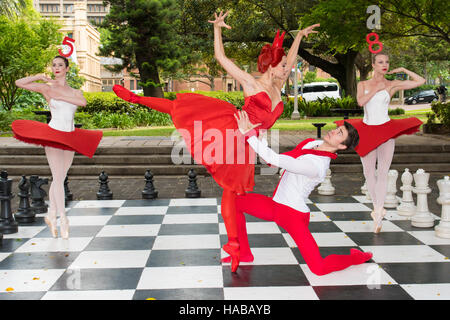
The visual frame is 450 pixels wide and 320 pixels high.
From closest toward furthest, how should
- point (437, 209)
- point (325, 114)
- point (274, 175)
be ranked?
point (437, 209) < point (274, 175) < point (325, 114)

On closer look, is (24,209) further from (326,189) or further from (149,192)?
(326,189)

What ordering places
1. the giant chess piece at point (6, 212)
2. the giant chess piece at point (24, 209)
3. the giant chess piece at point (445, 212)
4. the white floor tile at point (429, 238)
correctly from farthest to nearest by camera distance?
the giant chess piece at point (24, 209)
the giant chess piece at point (6, 212)
the giant chess piece at point (445, 212)
the white floor tile at point (429, 238)

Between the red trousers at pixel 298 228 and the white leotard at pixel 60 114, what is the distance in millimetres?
1841

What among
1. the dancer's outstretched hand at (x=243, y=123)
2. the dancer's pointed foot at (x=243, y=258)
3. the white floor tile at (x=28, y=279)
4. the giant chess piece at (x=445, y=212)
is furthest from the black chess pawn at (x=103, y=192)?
the giant chess piece at (x=445, y=212)

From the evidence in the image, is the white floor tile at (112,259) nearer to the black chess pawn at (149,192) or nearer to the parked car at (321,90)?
the black chess pawn at (149,192)

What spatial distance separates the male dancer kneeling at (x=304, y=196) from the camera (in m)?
3.49

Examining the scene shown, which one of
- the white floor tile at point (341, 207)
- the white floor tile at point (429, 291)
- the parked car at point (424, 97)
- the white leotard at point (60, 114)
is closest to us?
the white floor tile at point (429, 291)

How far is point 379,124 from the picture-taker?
4656 mm

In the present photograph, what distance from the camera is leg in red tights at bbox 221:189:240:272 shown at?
363 cm
